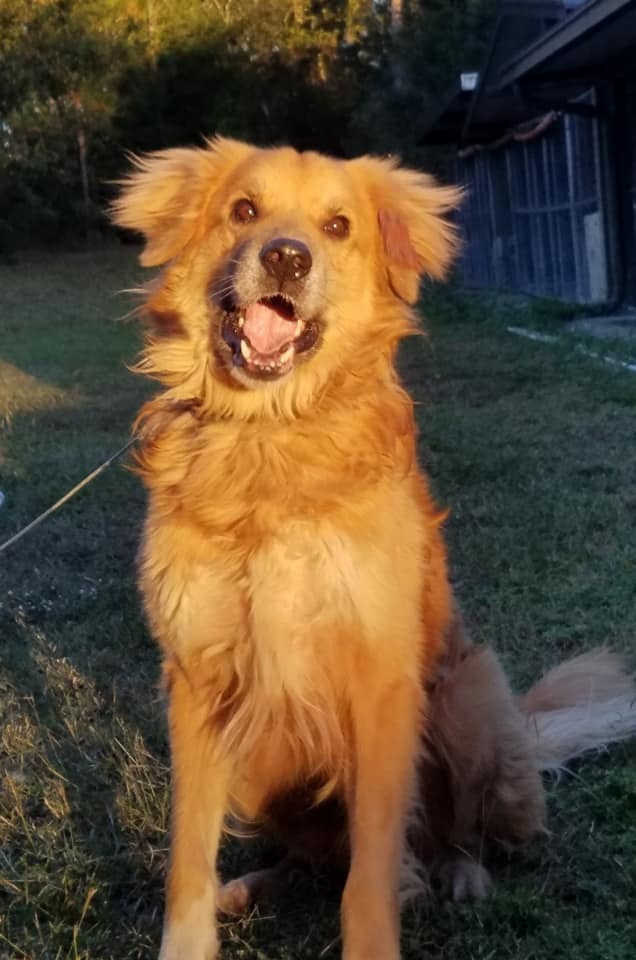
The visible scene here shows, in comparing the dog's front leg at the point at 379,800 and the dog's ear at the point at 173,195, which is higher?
the dog's ear at the point at 173,195

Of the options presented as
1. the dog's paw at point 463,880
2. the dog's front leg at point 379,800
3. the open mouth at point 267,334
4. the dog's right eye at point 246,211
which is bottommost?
the dog's paw at point 463,880

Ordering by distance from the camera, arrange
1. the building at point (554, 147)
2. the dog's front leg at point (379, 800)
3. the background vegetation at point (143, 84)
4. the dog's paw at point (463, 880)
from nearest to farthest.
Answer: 1. the dog's front leg at point (379, 800)
2. the dog's paw at point (463, 880)
3. the building at point (554, 147)
4. the background vegetation at point (143, 84)

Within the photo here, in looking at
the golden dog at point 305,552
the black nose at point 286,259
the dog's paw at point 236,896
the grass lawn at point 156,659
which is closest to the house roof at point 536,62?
the grass lawn at point 156,659

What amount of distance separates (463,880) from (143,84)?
102 ft

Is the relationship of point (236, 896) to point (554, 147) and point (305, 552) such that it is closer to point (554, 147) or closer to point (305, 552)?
point (305, 552)

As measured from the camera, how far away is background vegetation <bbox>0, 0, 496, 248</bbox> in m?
30.6

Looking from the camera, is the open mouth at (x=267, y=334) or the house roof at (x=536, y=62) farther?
the house roof at (x=536, y=62)

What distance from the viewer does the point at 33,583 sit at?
5.65 m

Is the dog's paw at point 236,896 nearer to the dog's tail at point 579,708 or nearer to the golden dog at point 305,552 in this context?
the golden dog at point 305,552

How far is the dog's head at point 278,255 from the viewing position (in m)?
3.03

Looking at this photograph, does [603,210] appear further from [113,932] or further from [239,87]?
[239,87]

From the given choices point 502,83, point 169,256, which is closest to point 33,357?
point 502,83

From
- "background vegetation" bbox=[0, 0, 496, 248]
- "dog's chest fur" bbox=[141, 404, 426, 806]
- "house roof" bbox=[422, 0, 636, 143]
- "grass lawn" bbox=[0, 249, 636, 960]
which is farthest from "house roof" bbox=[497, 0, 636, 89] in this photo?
"background vegetation" bbox=[0, 0, 496, 248]

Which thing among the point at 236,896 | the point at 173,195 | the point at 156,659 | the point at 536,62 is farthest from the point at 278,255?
the point at 536,62
